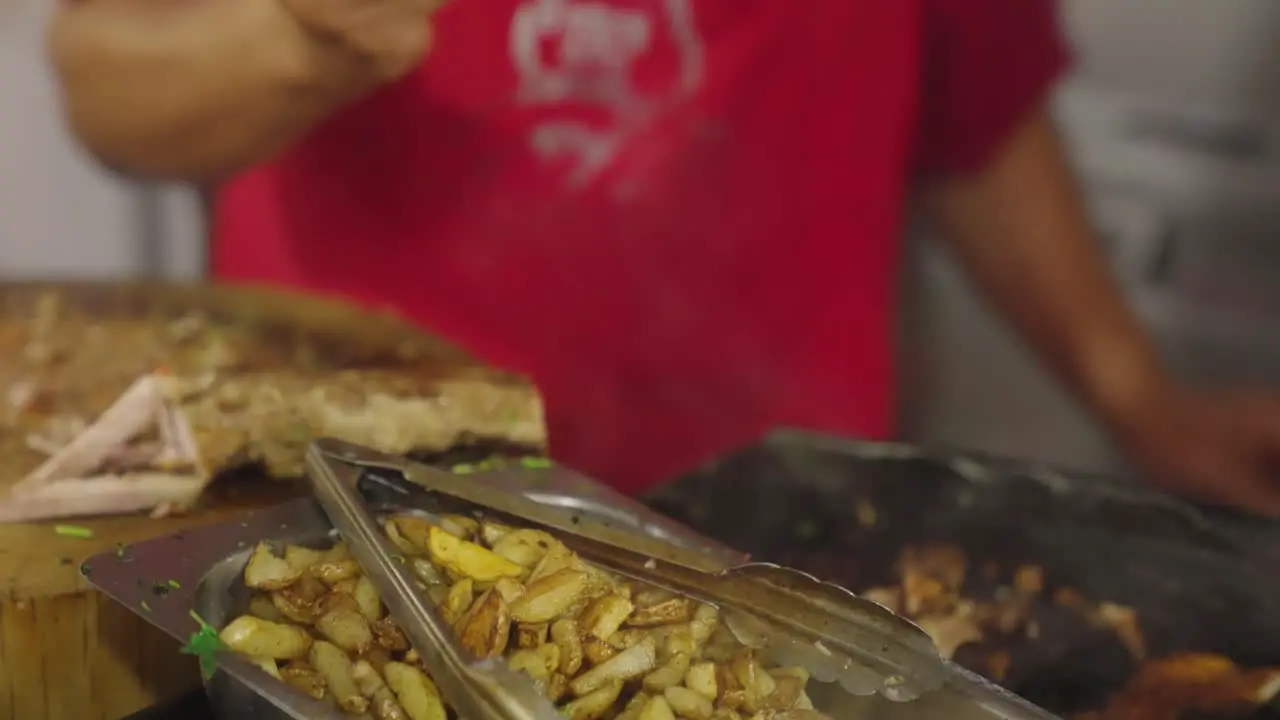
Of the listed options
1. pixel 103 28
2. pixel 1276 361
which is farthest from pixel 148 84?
pixel 1276 361

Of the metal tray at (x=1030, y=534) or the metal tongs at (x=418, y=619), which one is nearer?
the metal tongs at (x=418, y=619)

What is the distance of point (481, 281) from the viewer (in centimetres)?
74

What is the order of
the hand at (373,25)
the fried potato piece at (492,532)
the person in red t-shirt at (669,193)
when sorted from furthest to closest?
the person in red t-shirt at (669,193) < the hand at (373,25) < the fried potato piece at (492,532)

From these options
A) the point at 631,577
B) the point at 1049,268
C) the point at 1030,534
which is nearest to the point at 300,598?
the point at 631,577

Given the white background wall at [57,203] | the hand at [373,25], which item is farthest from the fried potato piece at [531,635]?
the white background wall at [57,203]

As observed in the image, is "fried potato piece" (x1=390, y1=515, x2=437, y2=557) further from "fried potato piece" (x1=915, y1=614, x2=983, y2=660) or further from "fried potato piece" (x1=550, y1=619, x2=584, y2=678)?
"fried potato piece" (x1=915, y1=614, x2=983, y2=660)

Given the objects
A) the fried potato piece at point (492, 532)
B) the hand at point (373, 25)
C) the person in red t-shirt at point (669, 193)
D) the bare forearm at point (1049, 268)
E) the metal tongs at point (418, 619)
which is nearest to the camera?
the metal tongs at point (418, 619)

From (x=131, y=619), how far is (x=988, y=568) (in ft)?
1.27

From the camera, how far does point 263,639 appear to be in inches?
14.1

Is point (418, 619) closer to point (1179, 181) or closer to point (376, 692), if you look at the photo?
point (376, 692)

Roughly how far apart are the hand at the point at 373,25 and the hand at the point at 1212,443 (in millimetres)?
533

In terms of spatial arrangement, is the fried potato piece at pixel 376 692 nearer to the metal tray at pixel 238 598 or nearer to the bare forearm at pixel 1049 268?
the metal tray at pixel 238 598

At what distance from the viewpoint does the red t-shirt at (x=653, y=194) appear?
2.30ft

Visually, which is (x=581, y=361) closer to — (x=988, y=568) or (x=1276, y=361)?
(x=988, y=568)
